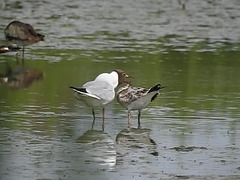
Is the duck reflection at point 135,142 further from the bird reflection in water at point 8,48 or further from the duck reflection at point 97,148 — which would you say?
the bird reflection in water at point 8,48

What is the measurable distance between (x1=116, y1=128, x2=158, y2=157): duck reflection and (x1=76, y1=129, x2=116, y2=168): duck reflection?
13 cm

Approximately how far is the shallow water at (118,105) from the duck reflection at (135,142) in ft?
0.04

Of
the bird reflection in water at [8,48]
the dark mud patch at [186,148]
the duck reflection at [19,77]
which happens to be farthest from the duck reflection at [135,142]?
the bird reflection in water at [8,48]

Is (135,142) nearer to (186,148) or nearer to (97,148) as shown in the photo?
(97,148)

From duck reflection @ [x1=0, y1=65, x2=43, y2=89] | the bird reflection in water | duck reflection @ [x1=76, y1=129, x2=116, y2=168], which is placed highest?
the bird reflection in water

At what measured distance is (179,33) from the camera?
24969mm

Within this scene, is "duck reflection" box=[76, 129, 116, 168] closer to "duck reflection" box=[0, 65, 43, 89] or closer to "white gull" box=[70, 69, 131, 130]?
"white gull" box=[70, 69, 131, 130]

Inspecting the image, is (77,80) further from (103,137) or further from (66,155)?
(66,155)

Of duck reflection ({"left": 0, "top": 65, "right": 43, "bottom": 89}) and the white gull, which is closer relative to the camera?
the white gull

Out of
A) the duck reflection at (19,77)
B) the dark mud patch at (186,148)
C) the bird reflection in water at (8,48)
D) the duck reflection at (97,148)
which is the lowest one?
the duck reflection at (97,148)

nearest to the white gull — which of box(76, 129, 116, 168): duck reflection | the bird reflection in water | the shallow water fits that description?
the shallow water

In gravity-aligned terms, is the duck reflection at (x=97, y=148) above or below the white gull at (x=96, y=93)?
below

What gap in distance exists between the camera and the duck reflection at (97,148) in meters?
10.8

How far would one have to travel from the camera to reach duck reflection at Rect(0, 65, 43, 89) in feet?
55.5
